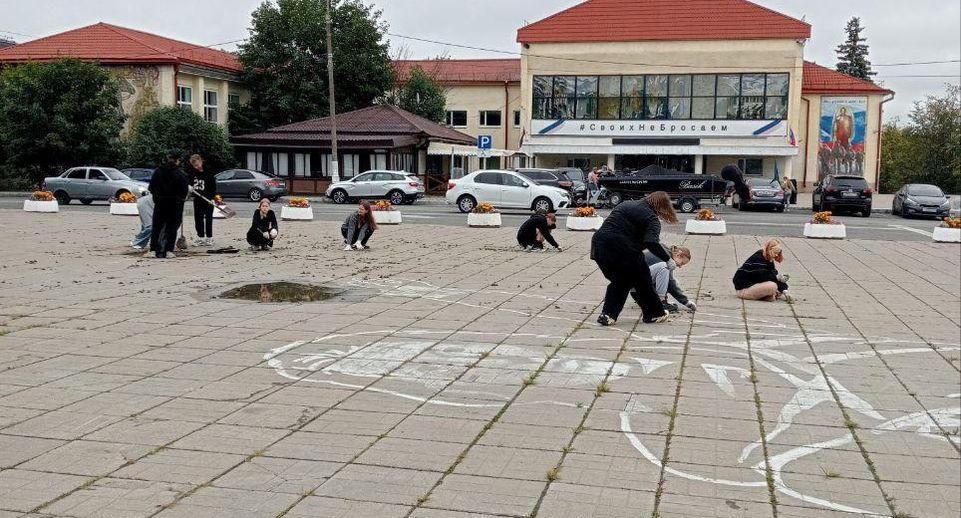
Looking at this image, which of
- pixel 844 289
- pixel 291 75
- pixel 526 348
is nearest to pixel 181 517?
pixel 526 348

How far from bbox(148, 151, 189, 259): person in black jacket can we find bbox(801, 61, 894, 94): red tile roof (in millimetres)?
44175

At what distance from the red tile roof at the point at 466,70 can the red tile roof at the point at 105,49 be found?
1367 centimetres

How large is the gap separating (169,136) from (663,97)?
25.5 metres

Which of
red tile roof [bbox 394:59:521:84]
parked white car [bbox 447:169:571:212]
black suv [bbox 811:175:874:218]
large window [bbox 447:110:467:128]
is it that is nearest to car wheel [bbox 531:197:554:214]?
parked white car [bbox 447:169:571:212]

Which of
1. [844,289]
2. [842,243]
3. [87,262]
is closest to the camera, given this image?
[844,289]

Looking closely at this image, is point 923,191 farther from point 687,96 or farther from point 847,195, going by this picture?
point 687,96

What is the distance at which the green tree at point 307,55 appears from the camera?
155ft

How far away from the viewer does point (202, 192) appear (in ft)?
53.2

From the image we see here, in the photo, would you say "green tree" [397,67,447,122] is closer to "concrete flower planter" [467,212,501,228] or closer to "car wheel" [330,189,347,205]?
"car wheel" [330,189,347,205]

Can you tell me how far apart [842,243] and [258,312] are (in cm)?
1488

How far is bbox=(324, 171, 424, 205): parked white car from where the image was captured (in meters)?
34.6

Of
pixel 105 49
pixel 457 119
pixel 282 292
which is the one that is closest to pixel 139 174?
pixel 105 49

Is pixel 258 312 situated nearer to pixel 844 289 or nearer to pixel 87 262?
pixel 87 262

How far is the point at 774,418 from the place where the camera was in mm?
5871
